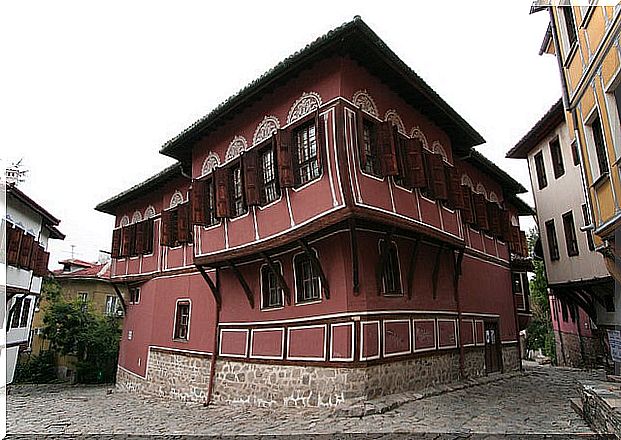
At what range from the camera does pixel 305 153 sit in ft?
30.4

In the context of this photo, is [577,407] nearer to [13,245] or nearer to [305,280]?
[305,280]

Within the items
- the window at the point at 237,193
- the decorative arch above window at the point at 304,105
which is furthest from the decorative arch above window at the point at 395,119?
the window at the point at 237,193

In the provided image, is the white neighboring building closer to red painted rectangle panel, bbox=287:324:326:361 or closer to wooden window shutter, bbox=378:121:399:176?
red painted rectangle panel, bbox=287:324:326:361

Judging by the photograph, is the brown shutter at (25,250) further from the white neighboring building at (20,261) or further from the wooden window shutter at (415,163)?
the wooden window shutter at (415,163)

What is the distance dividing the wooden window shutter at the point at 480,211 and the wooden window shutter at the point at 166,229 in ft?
29.8

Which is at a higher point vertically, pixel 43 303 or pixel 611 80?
pixel 611 80

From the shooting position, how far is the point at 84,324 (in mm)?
20672

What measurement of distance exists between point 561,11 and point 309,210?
675 centimetres

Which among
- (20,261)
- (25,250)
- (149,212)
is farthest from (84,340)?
(149,212)

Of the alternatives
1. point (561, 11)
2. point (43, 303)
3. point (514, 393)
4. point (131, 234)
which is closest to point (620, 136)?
point (561, 11)

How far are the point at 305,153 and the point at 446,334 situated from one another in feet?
18.1

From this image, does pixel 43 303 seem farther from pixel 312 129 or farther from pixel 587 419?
pixel 587 419

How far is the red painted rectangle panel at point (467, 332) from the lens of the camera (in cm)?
1180

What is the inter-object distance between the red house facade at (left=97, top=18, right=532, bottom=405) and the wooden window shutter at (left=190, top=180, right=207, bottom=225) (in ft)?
0.18
